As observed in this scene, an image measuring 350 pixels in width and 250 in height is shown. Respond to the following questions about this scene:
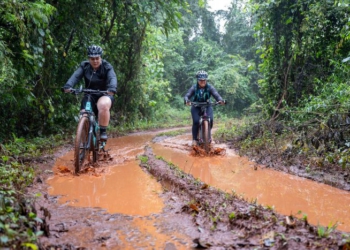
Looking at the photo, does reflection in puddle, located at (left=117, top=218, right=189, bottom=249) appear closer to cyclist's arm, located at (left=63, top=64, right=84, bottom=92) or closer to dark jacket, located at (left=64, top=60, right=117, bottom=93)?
cyclist's arm, located at (left=63, top=64, right=84, bottom=92)

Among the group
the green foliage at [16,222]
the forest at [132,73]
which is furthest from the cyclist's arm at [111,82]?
the green foliage at [16,222]

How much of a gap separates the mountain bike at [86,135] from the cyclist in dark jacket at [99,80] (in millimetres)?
138

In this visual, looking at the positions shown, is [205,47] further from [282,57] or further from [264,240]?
[264,240]

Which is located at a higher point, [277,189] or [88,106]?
[88,106]

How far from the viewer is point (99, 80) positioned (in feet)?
18.9

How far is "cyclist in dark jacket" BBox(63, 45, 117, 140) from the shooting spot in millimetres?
5445

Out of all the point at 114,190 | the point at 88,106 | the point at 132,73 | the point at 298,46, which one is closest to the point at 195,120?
the point at 88,106

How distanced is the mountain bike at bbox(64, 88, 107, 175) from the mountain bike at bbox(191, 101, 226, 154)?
9.15 ft

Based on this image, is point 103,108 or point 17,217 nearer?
point 17,217

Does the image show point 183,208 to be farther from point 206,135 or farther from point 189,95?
point 189,95

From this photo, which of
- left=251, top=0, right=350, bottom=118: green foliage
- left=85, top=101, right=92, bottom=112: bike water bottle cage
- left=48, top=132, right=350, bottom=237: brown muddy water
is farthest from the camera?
left=251, top=0, right=350, bottom=118: green foliage

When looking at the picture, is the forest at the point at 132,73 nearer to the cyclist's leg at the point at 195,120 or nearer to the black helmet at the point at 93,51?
the black helmet at the point at 93,51

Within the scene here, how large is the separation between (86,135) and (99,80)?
1.11 meters

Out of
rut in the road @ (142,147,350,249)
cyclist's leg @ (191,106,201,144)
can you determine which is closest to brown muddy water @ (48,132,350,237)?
rut in the road @ (142,147,350,249)
